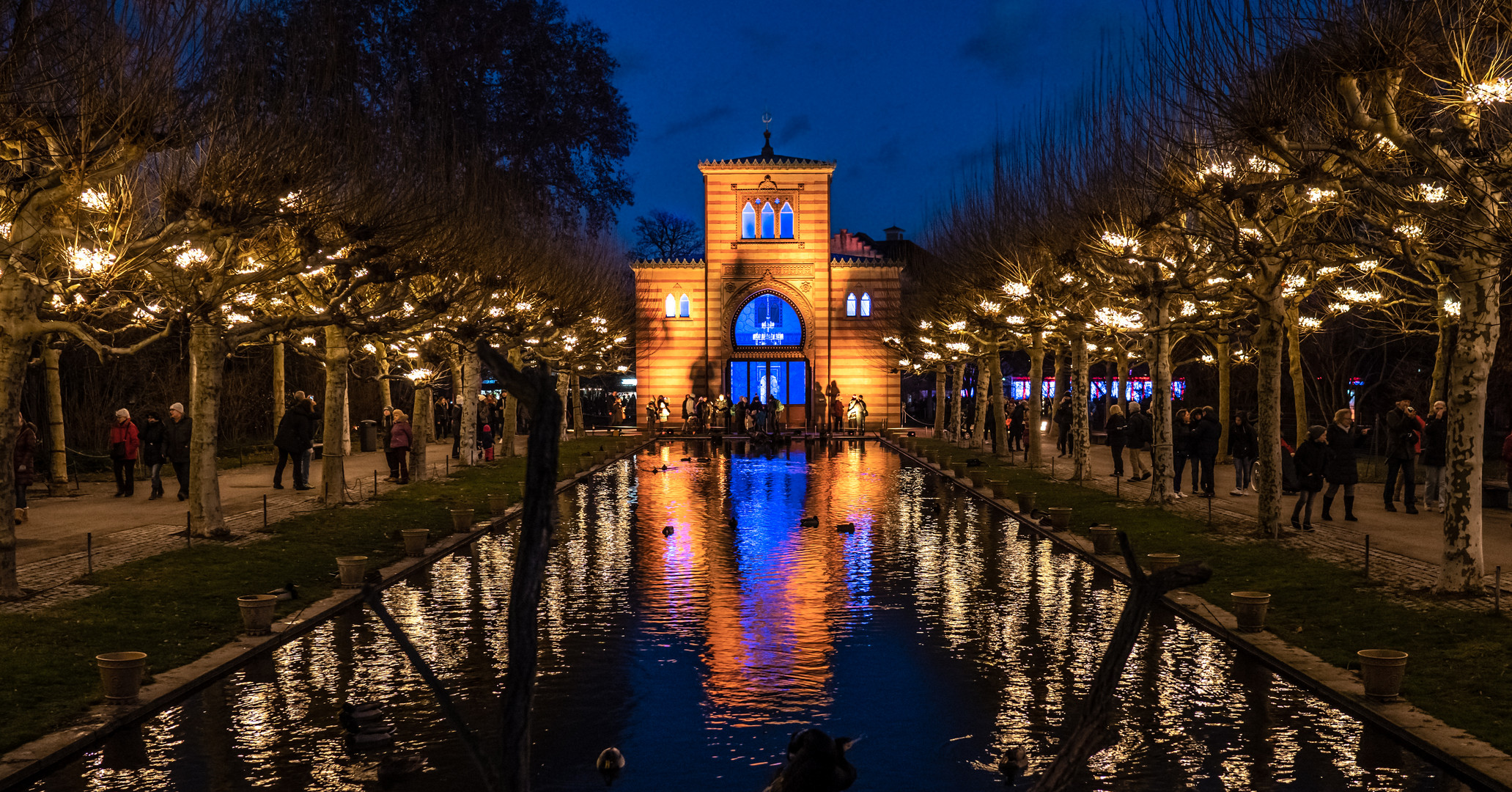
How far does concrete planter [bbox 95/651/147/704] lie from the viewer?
953cm

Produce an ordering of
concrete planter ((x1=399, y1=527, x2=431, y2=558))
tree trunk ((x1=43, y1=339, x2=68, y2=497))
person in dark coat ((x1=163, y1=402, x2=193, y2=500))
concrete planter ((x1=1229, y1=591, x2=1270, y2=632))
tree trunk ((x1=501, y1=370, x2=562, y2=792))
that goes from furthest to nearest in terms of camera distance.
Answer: tree trunk ((x1=43, y1=339, x2=68, y2=497)) → person in dark coat ((x1=163, y1=402, x2=193, y2=500)) → concrete planter ((x1=399, y1=527, x2=431, y2=558)) → concrete planter ((x1=1229, y1=591, x2=1270, y2=632)) → tree trunk ((x1=501, y1=370, x2=562, y2=792))

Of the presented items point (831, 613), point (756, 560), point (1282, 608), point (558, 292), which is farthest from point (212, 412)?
point (558, 292)

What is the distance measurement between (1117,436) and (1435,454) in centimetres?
893

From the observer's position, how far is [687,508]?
2466 cm

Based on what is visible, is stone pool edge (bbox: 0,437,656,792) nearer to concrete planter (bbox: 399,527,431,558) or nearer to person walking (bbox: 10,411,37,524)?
concrete planter (bbox: 399,527,431,558)

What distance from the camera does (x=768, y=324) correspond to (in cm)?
6278

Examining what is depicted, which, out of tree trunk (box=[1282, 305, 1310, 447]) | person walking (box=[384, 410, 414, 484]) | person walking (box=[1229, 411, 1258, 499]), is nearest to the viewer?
person walking (box=[1229, 411, 1258, 499])

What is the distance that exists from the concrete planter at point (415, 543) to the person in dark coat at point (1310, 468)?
42.7 feet

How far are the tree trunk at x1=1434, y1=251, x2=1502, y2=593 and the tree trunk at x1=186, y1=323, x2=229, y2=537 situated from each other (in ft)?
52.6

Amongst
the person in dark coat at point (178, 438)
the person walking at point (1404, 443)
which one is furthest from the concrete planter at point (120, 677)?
the person walking at point (1404, 443)

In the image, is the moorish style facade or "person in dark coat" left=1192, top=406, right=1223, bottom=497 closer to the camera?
"person in dark coat" left=1192, top=406, right=1223, bottom=497

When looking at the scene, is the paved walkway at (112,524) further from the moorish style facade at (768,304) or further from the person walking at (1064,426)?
the moorish style facade at (768,304)

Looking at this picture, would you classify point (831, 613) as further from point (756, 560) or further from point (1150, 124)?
point (1150, 124)

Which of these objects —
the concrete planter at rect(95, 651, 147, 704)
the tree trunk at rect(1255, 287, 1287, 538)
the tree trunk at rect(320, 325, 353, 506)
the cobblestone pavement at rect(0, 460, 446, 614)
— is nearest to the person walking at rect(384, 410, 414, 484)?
the cobblestone pavement at rect(0, 460, 446, 614)
